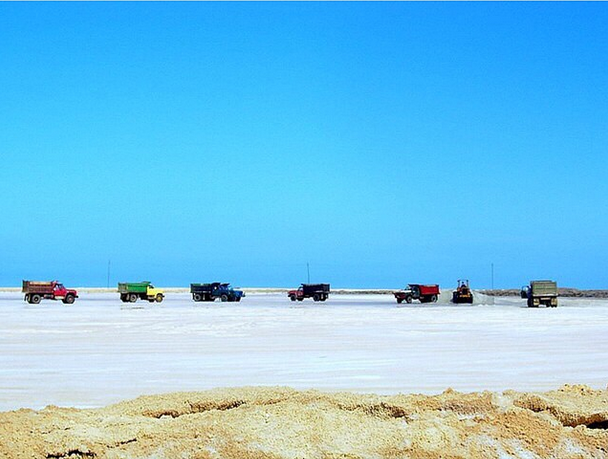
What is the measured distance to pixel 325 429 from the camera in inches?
252

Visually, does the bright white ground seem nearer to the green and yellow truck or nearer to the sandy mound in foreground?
the sandy mound in foreground

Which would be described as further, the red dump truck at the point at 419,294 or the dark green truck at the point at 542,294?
the red dump truck at the point at 419,294

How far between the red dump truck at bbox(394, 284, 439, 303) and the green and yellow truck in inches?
757

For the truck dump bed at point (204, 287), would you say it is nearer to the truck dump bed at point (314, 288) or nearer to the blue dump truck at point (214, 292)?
the blue dump truck at point (214, 292)

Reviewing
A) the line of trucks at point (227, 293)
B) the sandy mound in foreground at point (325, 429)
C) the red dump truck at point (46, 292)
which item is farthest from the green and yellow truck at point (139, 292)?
the sandy mound in foreground at point (325, 429)

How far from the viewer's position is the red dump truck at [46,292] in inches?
2066

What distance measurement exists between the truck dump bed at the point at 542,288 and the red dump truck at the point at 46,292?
104 ft

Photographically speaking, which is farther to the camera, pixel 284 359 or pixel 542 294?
pixel 542 294

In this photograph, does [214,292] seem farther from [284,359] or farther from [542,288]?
[284,359]

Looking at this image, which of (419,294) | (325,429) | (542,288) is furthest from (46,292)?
(325,429)

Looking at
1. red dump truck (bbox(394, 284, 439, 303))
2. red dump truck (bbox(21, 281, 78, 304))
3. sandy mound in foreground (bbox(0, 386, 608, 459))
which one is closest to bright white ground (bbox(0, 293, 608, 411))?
sandy mound in foreground (bbox(0, 386, 608, 459))

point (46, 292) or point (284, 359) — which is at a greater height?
point (46, 292)

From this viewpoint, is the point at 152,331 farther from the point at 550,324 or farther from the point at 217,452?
the point at 217,452

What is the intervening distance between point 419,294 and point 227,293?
1583 centimetres
